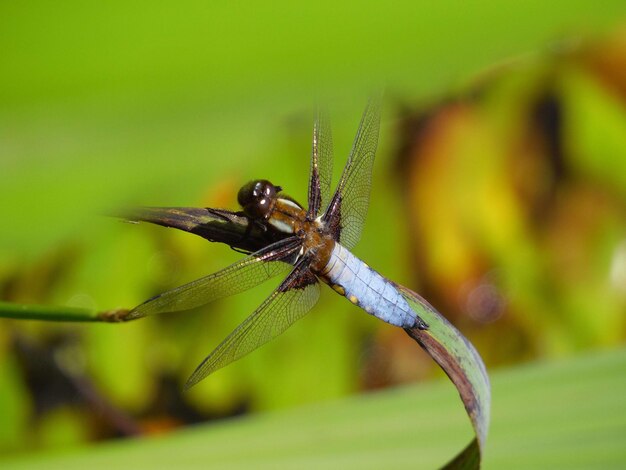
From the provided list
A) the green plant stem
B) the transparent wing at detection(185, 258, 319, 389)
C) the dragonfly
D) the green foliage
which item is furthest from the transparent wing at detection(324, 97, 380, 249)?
the green plant stem

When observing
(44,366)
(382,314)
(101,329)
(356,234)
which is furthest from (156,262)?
(382,314)

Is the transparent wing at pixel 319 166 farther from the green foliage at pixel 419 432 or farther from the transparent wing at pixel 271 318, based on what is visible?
the green foliage at pixel 419 432

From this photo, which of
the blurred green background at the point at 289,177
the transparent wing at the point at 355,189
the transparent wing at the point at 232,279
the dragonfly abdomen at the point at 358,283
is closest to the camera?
the transparent wing at the point at 232,279

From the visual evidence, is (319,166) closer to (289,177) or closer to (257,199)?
(257,199)

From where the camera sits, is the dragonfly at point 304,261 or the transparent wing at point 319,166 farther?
the transparent wing at point 319,166

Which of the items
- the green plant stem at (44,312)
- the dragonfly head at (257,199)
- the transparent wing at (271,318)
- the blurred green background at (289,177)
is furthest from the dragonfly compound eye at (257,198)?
the blurred green background at (289,177)

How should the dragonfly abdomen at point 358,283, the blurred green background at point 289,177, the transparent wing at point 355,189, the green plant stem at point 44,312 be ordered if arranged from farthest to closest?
the blurred green background at point 289,177 < the transparent wing at point 355,189 < the dragonfly abdomen at point 358,283 < the green plant stem at point 44,312

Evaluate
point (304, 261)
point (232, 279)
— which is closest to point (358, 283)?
point (304, 261)
